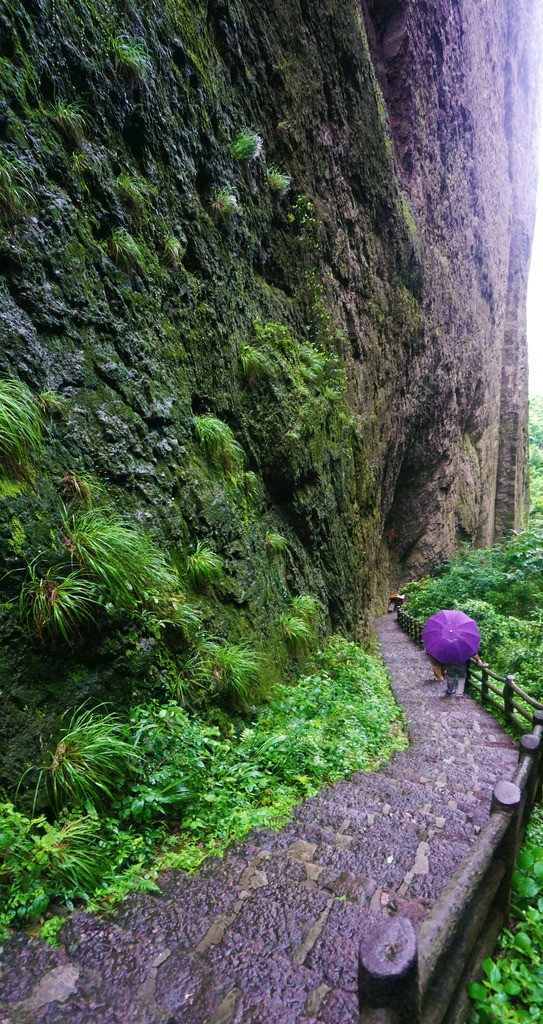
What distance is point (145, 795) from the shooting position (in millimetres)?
3205

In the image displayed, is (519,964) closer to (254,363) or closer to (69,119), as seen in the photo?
(254,363)

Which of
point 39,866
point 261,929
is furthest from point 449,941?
point 39,866

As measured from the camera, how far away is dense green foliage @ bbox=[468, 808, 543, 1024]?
228cm

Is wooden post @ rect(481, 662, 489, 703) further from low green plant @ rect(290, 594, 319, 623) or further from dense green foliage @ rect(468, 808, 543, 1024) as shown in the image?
dense green foliage @ rect(468, 808, 543, 1024)

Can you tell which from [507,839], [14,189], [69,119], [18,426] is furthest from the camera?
[69,119]

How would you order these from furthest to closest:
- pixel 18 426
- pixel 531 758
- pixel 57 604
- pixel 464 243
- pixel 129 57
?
pixel 464 243 → pixel 129 57 → pixel 531 758 → pixel 18 426 → pixel 57 604

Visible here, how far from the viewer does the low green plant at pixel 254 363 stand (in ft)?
21.5

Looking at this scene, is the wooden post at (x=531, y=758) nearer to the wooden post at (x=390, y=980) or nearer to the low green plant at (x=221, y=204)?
the wooden post at (x=390, y=980)

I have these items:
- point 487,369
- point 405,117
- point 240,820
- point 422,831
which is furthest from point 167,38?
point 487,369

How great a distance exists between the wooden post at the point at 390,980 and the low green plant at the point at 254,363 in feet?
19.9

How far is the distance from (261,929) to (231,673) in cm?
224

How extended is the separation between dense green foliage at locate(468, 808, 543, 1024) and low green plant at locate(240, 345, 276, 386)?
19.2 feet

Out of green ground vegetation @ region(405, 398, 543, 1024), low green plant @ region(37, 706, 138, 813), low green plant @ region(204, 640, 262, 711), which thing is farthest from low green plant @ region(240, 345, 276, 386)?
green ground vegetation @ region(405, 398, 543, 1024)

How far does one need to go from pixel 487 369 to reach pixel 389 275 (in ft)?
44.1
